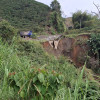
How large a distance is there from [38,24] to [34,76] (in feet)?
64.5

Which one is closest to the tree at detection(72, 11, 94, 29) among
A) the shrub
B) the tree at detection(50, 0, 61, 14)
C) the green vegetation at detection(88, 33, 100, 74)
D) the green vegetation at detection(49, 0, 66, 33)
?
the green vegetation at detection(49, 0, 66, 33)

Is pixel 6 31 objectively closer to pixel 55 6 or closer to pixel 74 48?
pixel 74 48

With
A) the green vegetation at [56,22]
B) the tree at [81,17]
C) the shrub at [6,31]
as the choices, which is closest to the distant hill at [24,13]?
the green vegetation at [56,22]

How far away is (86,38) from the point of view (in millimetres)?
10875

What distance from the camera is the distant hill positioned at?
66.3 feet

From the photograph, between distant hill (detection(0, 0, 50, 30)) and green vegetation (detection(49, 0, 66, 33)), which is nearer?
distant hill (detection(0, 0, 50, 30))

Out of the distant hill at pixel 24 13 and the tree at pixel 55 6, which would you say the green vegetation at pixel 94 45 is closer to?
the distant hill at pixel 24 13

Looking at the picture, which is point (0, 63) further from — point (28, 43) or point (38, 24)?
point (38, 24)

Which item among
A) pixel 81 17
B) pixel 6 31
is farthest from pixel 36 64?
pixel 81 17

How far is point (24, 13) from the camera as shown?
21.6 meters

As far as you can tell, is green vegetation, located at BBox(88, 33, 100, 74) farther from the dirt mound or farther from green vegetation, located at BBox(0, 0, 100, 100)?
the dirt mound

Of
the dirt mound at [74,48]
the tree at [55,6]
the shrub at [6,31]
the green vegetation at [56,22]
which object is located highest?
the tree at [55,6]

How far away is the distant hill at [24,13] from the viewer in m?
20.2

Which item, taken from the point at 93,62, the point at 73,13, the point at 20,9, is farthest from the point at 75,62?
the point at 20,9
